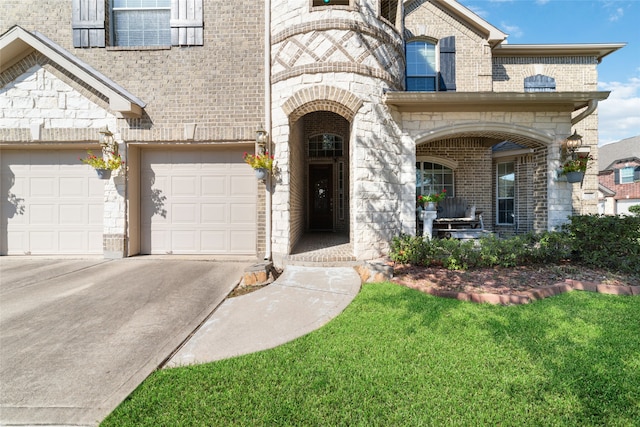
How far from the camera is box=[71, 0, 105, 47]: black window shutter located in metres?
5.96

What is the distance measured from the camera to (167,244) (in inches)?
243

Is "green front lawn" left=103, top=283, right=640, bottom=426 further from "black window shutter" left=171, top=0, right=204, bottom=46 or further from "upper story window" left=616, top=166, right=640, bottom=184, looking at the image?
"upper story window" left=616, top=166, right=640, bottom=184

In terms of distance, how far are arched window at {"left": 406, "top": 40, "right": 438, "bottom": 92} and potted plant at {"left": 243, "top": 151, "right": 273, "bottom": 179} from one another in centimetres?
635

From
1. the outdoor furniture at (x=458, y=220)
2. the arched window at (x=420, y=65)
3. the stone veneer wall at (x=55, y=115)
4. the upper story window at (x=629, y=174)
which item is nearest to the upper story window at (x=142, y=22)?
the stone veneer wall at (x=55, y=115)

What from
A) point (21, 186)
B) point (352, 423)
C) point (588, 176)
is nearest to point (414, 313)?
point (352, 423)

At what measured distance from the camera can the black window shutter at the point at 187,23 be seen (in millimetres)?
5848

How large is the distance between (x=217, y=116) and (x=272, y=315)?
4.67 meters

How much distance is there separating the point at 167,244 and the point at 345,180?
620 cm

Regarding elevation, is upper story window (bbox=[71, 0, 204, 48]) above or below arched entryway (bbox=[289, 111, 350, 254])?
above

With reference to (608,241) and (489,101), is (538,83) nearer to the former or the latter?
(489,101)

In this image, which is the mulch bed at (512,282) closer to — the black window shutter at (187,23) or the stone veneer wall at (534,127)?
the stone veneer wall at (534,127)

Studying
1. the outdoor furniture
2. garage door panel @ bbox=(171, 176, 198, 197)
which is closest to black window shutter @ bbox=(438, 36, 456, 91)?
the outdoor furniture

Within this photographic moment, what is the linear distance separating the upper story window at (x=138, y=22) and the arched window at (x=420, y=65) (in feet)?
21.8

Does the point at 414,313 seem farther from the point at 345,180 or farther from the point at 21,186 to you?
the point at 21,186
